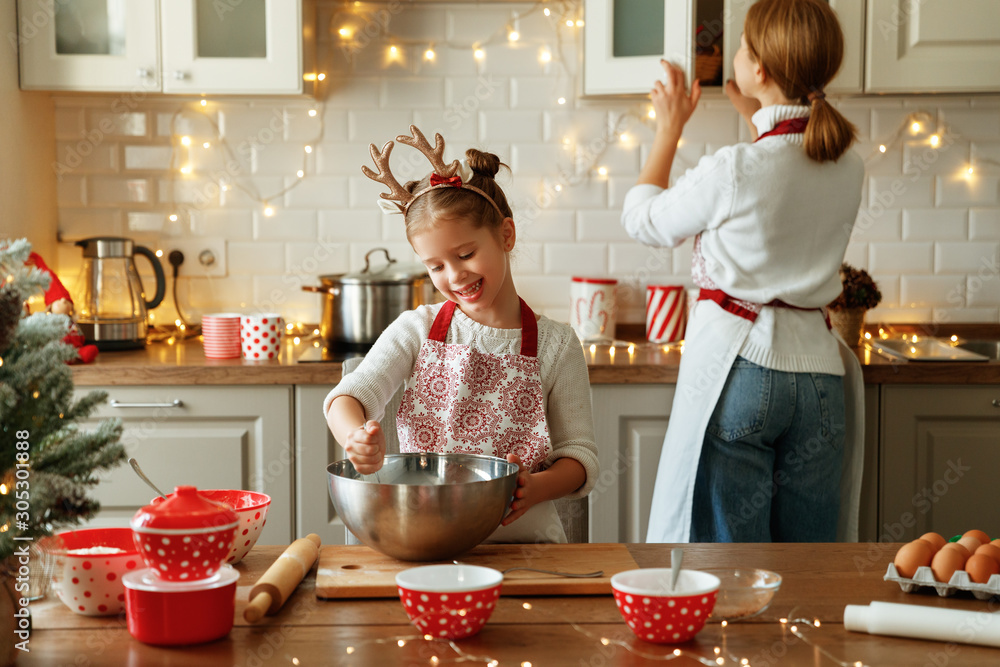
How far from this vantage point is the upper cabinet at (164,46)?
102 inches

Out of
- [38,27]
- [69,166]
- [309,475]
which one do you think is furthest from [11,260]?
[69,166]

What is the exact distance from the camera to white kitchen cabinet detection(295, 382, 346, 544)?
2418 mm

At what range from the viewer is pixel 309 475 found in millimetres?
2439

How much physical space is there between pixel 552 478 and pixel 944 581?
53cm

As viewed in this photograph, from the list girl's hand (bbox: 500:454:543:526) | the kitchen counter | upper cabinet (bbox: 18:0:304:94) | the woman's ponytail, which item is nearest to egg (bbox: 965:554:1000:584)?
girl's hand (bbox: 500:454:543:526)

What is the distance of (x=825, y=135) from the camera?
2021mm

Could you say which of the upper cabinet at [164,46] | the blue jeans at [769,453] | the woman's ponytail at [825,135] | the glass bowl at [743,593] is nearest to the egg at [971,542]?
the glass bowl at [743,593]

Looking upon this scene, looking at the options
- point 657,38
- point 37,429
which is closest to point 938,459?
point 657,38

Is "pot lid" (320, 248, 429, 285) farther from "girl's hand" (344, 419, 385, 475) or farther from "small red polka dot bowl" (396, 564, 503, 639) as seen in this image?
"small red polka dot bowl" (396, 564, 503, 639)

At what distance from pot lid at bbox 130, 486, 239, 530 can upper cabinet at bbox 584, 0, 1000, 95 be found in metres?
1.95

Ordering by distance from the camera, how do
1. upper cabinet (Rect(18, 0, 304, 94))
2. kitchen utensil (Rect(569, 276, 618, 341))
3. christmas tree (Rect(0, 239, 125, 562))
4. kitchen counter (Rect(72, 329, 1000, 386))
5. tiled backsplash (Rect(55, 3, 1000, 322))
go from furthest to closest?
tiled backsplash (Rect(55, 3, 1000, 322)) → kitchen utensil (Rect(569, 276, 618, 341)) → upper cabinet (Rect(18, 0, 304, 94)) → kitchen counter (Rect(72, 329, 1000, 386)) → christmas tree (Rect(0, 239, 125, 562))

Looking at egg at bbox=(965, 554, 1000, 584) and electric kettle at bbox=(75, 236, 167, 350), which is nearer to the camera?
egg at bbox=(965, 554, 1000, 584)

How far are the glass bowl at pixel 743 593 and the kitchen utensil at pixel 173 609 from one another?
522 mm

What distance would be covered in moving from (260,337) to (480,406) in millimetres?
1065
